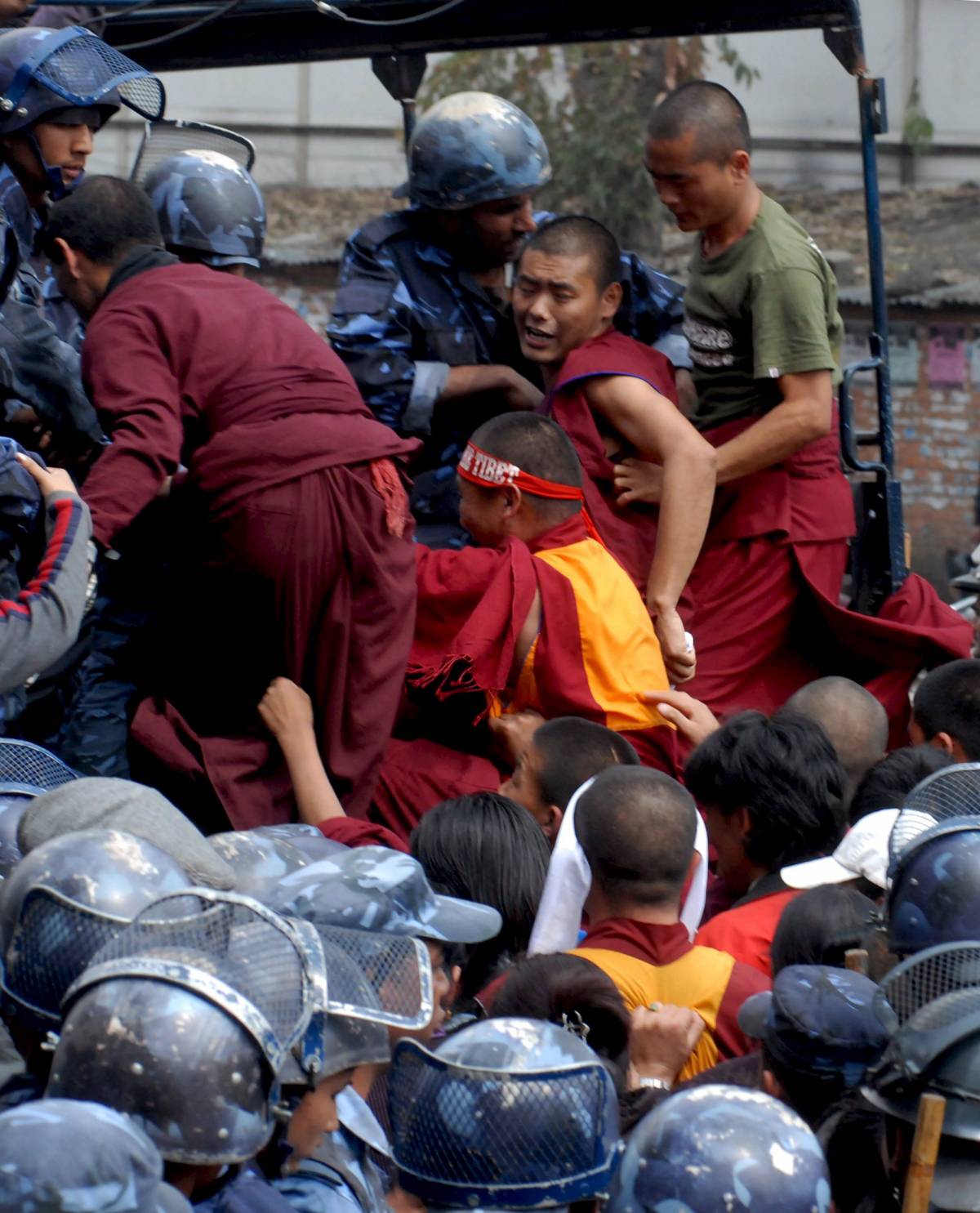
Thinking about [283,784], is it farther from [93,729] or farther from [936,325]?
[936,325]

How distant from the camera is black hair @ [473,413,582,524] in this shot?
4566 mm

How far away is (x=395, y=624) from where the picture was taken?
169 inches

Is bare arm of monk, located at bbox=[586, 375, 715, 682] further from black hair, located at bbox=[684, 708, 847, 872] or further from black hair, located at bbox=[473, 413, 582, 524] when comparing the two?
black hair, located at bbox=[684, 708, 847, 872]

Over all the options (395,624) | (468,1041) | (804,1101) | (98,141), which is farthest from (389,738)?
(98,141)

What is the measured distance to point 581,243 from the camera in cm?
500

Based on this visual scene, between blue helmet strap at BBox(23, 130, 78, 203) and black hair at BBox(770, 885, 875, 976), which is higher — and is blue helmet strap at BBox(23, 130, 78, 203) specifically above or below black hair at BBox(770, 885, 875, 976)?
above

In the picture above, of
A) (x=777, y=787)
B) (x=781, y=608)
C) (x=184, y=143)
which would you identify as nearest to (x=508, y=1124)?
(x=777, y=787)

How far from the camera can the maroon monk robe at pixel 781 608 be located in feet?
16.9

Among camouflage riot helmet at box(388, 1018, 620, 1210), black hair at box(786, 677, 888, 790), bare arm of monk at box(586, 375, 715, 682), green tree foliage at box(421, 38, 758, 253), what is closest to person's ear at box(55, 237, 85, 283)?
bare arm of monk at box(586, 375, 715, 682)

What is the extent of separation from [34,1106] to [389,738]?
103 inches

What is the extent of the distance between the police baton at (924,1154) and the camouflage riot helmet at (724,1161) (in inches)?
5.4

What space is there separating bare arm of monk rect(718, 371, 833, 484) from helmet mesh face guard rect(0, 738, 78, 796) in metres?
2.15

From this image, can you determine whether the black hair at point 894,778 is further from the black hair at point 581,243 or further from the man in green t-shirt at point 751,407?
the black hair at point 581,243

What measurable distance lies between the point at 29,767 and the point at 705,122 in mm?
2576
